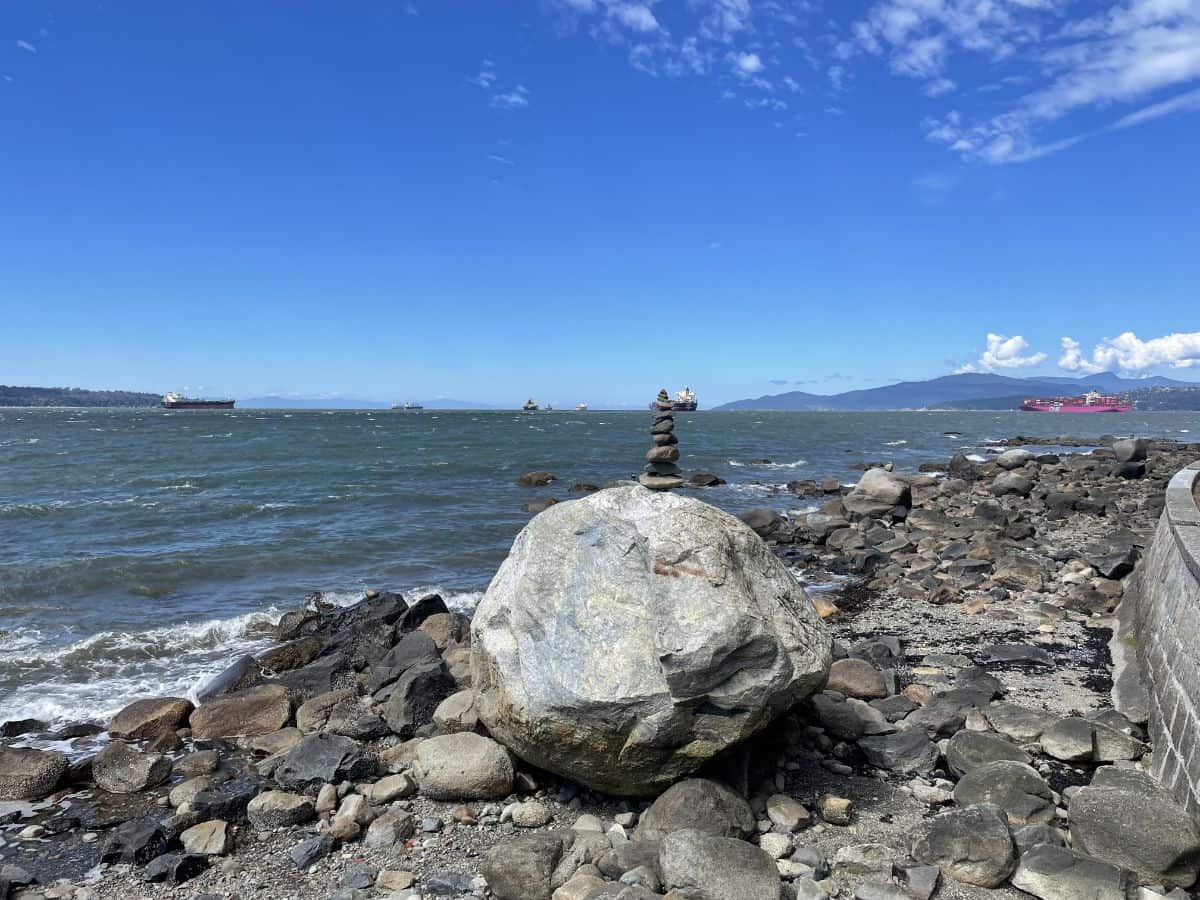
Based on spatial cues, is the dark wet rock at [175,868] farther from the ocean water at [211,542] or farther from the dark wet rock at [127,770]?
the ocean water at [211,542]

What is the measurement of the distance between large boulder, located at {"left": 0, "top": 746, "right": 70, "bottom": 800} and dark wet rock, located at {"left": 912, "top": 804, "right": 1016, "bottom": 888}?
865cm

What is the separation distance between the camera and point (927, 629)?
477 inches

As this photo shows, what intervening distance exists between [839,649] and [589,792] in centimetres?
503

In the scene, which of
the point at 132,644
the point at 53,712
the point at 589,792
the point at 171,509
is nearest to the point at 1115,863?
the point at 589,792

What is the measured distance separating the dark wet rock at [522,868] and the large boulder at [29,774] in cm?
541

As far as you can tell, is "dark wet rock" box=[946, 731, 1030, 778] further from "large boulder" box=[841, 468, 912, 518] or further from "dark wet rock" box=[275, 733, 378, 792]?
"large boulder" box=[841, 468, 912, 518]

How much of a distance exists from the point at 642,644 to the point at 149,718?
721cm

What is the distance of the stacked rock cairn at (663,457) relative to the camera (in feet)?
24.2

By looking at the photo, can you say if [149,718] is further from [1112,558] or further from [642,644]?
[1112,558]

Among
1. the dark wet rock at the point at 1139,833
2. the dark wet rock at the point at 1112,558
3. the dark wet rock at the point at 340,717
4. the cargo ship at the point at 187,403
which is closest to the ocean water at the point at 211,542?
the dark wet rock at the point at 340,717

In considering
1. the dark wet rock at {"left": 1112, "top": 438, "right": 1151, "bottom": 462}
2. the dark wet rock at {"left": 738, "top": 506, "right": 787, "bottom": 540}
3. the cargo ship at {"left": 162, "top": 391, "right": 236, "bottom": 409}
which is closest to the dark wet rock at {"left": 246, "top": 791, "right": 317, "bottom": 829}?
the dark wet rock at {"left": 738, "top": 506, "right": 787, "bottom": 540}

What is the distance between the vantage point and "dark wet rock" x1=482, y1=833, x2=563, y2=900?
17.5 feet

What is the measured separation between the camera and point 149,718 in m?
9.22

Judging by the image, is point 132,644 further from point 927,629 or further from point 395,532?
point 927,629
